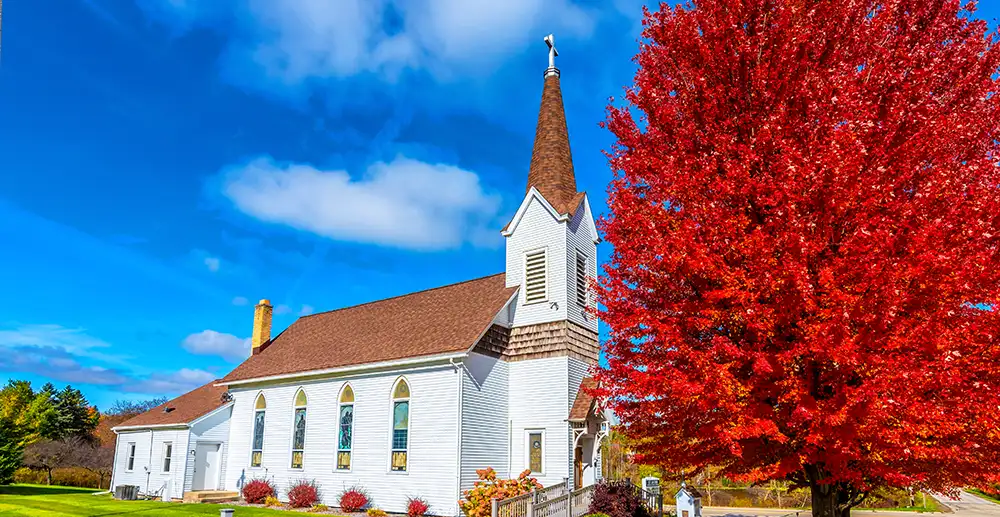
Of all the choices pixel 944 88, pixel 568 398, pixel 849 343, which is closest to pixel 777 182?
pixel 849 343

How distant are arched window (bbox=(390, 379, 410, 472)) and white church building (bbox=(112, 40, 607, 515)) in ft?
0.14

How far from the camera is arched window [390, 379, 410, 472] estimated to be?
22109mm

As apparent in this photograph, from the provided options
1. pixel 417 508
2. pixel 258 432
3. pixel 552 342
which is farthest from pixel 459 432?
pixel 258 432

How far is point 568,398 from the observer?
21.2 metres

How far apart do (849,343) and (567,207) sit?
17.8m

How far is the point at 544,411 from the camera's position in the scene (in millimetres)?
21812

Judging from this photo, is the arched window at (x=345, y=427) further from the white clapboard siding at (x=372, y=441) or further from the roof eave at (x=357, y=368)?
the roof eave at (x=357, y=368)

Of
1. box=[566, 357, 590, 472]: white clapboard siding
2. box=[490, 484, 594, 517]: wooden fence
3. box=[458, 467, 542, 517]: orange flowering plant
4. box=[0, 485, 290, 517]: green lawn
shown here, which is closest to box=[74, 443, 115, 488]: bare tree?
box=[0, 485, 290, 517]: green lawn

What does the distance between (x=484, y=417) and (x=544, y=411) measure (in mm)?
2144

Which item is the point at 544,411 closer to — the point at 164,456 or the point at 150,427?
the point at 164,456

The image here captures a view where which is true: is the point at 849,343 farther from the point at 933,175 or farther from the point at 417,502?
the point at 417,502

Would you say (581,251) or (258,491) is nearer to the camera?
(581,251)

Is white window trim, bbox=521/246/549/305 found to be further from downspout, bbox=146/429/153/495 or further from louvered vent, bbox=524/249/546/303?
downspout, bbox=146/429/153/495

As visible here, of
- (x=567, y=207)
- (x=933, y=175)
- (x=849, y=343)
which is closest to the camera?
(x=849, y=343)
